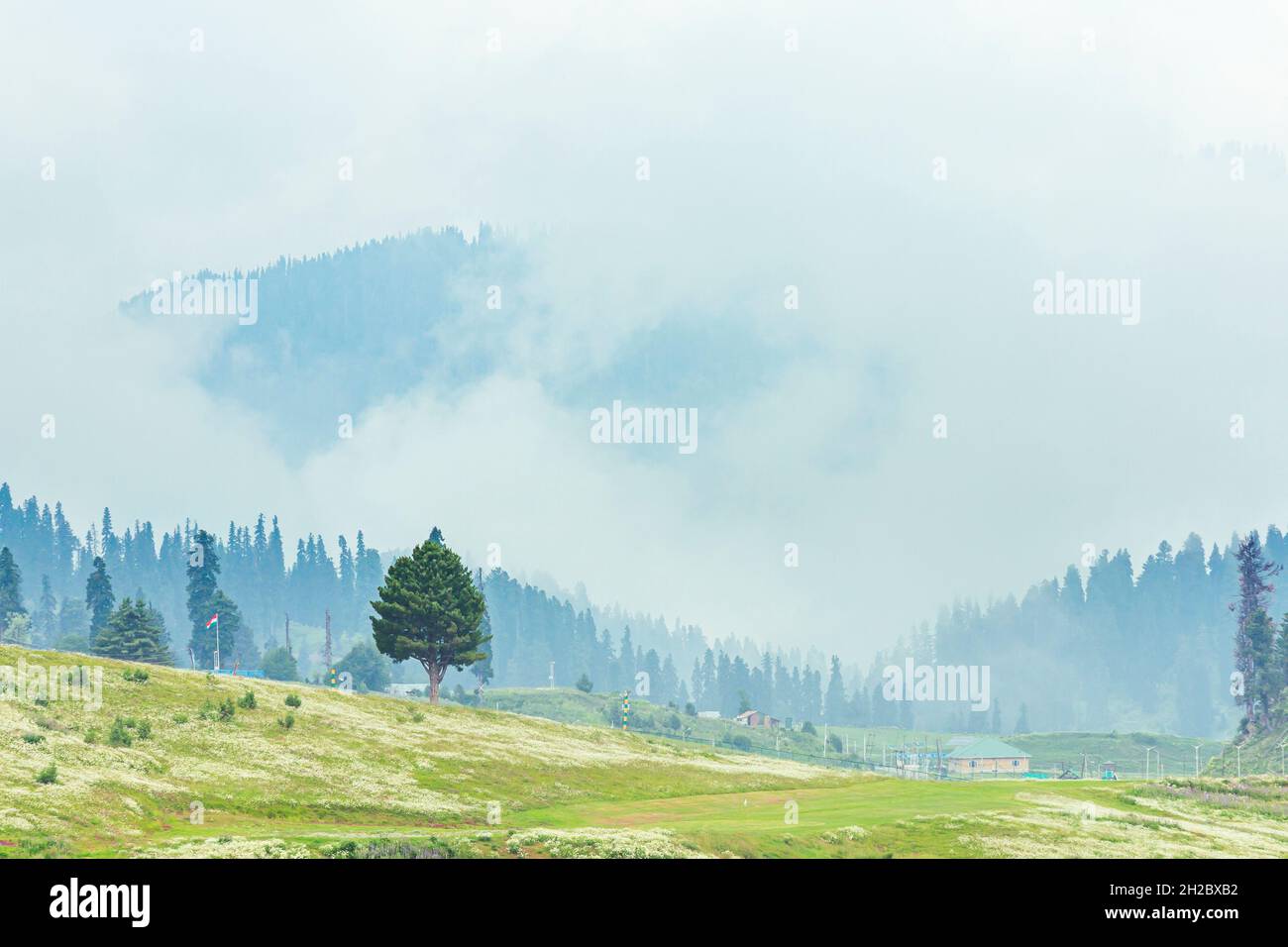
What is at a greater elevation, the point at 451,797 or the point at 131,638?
the point at 131,638

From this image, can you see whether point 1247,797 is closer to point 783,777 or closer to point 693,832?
point 783,777

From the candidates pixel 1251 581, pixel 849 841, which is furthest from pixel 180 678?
pixel 1251 581

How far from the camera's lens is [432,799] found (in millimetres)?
85062

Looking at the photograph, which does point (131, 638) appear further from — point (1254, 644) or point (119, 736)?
point (1254, 644)

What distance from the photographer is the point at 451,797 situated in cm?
8675

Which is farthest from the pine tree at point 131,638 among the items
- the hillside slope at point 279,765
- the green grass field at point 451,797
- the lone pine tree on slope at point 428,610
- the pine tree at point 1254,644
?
the pine tree at point 1254,644

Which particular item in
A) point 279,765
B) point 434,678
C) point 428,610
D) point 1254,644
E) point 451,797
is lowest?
point 451,797

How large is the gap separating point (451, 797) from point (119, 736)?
71.2ft

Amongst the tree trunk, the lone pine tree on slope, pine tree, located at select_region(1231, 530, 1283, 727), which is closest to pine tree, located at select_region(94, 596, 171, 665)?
the tree trunk

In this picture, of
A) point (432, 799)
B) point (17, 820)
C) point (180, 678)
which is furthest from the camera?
point (180, 678)

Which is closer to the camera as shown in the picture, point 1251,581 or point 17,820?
point 17,820

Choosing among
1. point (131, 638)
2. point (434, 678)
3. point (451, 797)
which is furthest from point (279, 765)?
point (131, 638)
